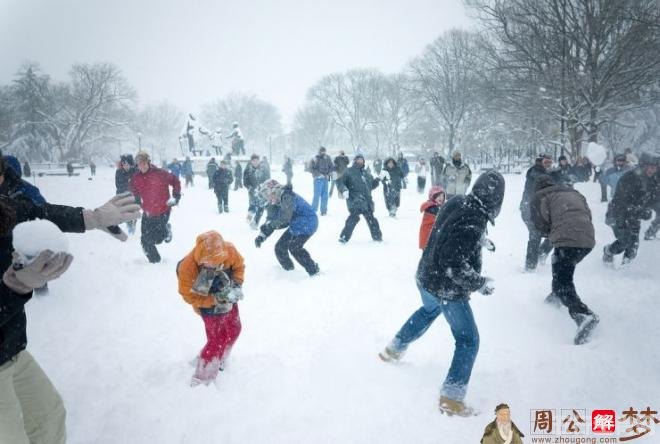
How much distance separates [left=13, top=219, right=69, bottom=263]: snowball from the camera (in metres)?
1.59

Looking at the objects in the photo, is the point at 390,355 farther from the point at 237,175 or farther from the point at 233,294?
the point at 237,175

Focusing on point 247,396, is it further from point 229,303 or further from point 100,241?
point 100,241

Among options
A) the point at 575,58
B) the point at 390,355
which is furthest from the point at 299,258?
the point at 575,58

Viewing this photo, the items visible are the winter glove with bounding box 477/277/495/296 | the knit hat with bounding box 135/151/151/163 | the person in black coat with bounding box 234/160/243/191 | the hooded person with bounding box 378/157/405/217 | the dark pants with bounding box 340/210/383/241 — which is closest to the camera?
the winter glove with bounding box 477/277/495/296

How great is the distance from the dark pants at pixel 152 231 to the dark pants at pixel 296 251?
2.35 meters

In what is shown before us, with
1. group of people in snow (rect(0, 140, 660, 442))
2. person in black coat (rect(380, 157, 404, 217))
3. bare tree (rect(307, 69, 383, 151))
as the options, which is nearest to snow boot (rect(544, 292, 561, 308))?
group of people in snow (rect(0, 140, 660, 442))

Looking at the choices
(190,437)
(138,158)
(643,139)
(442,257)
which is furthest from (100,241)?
(643,139)

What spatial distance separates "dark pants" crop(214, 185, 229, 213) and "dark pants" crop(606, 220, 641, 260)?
11.3 meters

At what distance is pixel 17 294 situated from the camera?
171 centimetres

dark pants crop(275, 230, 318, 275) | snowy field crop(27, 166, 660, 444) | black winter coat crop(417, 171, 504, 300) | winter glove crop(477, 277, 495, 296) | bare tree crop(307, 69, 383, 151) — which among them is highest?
bare tree crop(307, 69, 383, 151)

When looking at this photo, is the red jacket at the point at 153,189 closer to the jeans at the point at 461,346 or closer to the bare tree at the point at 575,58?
the jeans at the point at 461,346

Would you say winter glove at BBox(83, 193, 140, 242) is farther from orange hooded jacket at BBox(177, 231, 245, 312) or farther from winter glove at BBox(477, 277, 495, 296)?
winter glove at BBox(477, 277, 495, 296)

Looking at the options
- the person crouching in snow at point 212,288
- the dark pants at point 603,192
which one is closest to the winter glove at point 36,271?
the person crouching in snow at point 212,288

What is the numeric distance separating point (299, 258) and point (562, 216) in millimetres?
3642
